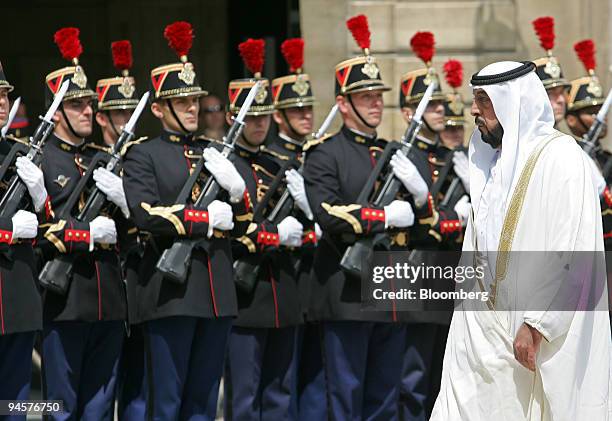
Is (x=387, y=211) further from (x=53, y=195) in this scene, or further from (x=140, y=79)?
(x=140, y=79)

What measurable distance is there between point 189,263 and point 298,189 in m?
1.08

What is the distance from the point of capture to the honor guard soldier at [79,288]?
7969 mm

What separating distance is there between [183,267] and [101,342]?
81cm

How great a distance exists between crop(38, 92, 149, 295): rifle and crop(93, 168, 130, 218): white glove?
1.6 inches

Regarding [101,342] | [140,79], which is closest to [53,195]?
[101,342]

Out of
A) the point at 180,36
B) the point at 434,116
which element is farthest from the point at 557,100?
the point at 180,36

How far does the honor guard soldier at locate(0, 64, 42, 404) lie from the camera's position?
7.43 meters

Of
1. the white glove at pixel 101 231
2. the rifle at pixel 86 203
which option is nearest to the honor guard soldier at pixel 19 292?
the rifle at pixel 86 203

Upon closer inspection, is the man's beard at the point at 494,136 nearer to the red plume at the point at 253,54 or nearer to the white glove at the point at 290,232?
the white glove at the point at 290,232

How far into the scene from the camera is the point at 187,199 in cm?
791

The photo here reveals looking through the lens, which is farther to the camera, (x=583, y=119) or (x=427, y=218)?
(x=583, y=119)

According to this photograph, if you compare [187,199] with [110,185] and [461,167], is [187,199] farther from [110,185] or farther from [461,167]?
[461,167]

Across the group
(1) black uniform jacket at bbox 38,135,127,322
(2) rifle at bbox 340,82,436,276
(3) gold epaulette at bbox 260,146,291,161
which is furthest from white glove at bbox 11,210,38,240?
(3) gold epaulette at bbox 260,146,291,161

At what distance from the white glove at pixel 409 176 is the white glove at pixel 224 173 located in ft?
3.12
